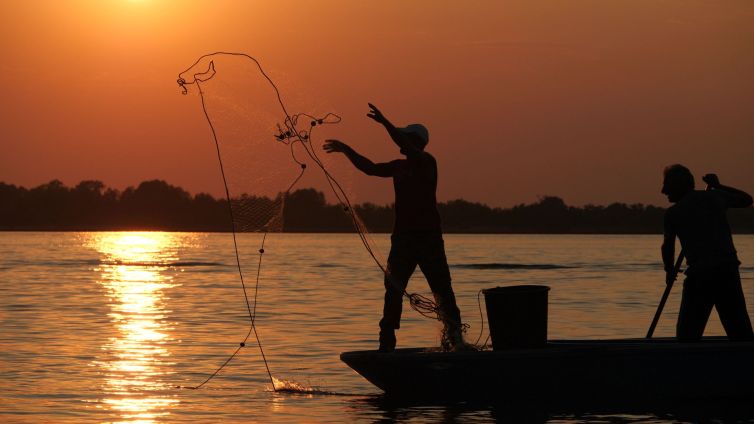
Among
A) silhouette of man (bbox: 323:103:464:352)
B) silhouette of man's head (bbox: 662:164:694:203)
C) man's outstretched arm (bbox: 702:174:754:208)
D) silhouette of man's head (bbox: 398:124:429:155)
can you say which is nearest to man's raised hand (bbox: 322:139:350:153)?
silhouette of man (bbox: 323:103:464:352)

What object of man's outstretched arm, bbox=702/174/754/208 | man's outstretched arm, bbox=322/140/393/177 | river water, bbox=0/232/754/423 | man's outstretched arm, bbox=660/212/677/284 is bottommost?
river water, bbox=0/232/754/423

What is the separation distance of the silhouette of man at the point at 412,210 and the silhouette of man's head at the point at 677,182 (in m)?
2.05

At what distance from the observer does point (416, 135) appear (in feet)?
36.4

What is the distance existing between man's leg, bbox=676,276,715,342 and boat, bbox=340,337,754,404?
0.99 feet

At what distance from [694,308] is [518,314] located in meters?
1.58

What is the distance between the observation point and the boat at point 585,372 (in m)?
11.0

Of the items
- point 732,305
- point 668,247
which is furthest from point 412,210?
point 732,305

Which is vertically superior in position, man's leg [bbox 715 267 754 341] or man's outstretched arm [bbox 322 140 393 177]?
man's outstretched arm [bbox 322 140 393 177]

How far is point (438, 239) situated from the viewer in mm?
11164

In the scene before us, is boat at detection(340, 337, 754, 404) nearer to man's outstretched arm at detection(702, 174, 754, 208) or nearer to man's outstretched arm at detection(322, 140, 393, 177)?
man's outstretched arm at detection(702, 174, 754, 208)

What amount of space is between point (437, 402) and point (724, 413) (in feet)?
8.06

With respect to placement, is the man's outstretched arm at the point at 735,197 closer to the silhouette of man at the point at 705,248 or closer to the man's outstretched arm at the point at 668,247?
the silhouette of man at the point at 705,248

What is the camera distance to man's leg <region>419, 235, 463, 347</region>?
36.3 feet

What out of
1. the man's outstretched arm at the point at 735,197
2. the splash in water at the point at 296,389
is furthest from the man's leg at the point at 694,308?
the splash in water at the point at 296,389
